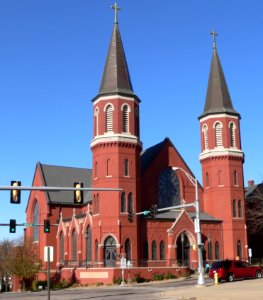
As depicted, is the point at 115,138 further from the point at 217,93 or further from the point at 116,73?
the point at 217,93

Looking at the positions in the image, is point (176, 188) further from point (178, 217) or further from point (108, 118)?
point (108, 118)

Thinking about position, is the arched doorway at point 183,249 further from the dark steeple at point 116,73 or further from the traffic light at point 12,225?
the traffic light at point 12,225

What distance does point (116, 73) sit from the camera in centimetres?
5850

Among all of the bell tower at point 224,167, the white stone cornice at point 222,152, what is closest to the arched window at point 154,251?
the bell tower at point 224,167

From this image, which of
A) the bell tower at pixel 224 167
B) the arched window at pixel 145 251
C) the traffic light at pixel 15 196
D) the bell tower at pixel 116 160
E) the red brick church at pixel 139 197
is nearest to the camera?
the traffic light at pixel 15 196

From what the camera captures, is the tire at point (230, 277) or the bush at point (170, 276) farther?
the bush at point (170, 276)

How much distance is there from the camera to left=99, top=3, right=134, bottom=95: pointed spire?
57.8 meters

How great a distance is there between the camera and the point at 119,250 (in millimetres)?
52938

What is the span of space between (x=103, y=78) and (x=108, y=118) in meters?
5.49

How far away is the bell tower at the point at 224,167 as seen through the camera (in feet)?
202

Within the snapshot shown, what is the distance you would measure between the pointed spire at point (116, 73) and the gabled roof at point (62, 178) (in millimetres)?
17877

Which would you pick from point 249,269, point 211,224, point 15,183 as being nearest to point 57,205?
point 211,224

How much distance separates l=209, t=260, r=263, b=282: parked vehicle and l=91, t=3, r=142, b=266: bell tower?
52.6ft

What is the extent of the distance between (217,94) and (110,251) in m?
25.0
